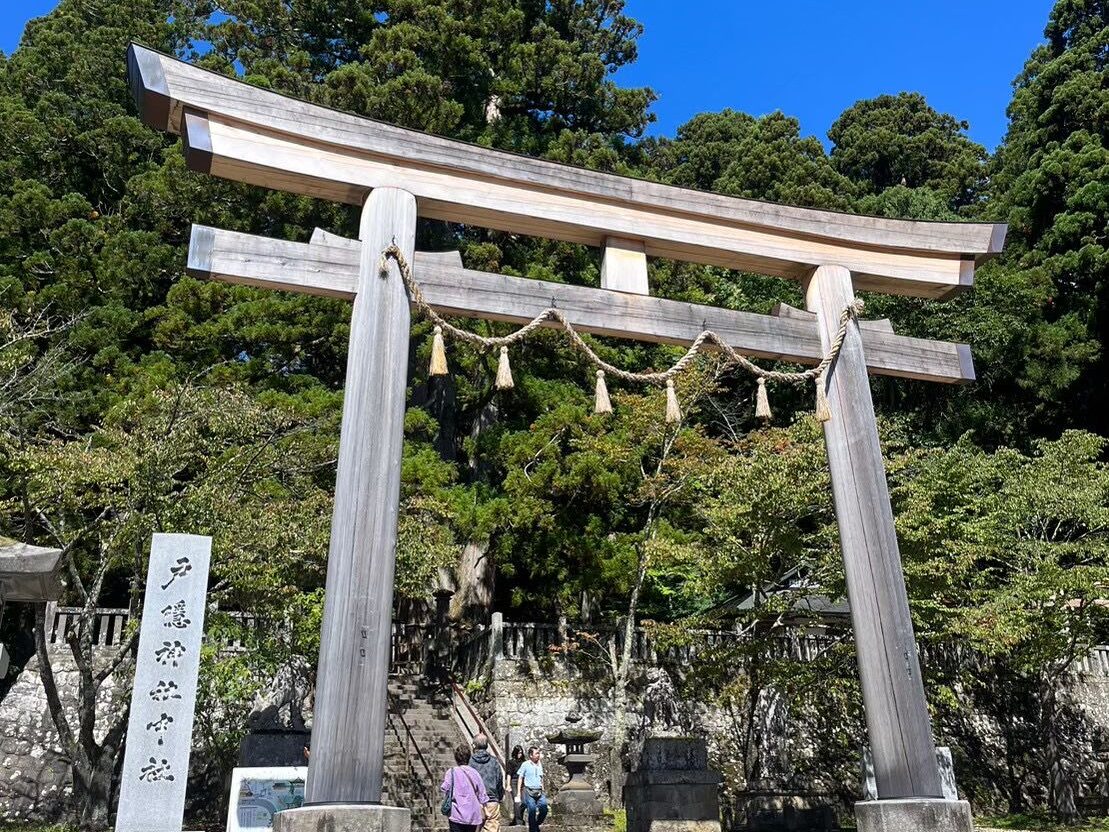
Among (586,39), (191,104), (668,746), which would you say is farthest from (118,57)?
(668,746)

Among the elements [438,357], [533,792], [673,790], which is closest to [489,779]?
[533,792]

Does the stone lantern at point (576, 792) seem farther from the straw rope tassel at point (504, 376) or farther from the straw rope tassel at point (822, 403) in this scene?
the straw rope tassel at point (504, 376)

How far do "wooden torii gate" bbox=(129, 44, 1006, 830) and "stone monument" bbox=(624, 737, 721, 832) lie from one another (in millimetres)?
4576

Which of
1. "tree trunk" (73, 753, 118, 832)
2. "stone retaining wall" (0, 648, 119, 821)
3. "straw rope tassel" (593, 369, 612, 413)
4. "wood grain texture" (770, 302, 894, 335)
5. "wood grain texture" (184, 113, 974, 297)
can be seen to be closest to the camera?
"wood grain texture" (184, 113, 974, 297)

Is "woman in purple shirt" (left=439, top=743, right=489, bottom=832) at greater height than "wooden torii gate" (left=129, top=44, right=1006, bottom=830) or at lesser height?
lesser

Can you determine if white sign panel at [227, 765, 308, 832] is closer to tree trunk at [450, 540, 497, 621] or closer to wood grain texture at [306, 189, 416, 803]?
wood grain texture at [306, 189, 416, 803]

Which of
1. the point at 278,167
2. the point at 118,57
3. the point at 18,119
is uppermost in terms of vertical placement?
the point at 118,57

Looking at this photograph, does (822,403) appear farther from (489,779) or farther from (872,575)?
(489,779)

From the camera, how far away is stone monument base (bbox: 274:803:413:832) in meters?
4.45

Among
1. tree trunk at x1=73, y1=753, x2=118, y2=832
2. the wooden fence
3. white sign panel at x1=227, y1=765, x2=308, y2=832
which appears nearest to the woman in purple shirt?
white sign panel at x1=227, y1=765, x2=308, y2=832

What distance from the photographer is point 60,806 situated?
11977mm

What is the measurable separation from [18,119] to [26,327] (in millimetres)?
6042

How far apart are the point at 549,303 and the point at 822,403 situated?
2.10 m

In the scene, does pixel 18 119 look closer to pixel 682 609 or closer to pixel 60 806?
pixel 60 806
